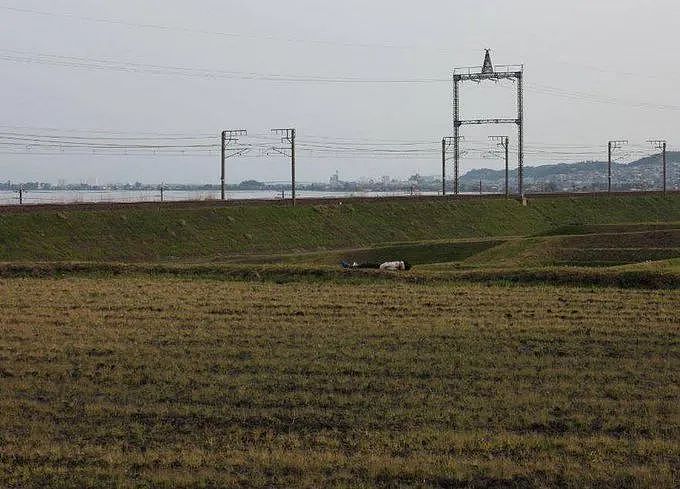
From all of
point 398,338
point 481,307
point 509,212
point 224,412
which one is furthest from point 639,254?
point 509,212

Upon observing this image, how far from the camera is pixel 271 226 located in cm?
5606

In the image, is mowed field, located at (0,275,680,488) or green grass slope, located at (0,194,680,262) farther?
green grass slope, located at (0,194,680,262)

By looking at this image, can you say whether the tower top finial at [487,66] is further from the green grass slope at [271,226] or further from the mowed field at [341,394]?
the mowed field at [341,394]

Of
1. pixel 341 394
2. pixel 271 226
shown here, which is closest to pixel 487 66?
pixel 271 226

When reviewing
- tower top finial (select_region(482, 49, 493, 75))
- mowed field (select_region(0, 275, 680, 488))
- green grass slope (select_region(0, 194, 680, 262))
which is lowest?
mowed field (select_region(0, 275, 680, 488))

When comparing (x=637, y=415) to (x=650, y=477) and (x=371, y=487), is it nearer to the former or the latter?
(x=650, y=477)

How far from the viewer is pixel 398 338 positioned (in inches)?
681

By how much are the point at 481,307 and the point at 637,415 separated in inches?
392

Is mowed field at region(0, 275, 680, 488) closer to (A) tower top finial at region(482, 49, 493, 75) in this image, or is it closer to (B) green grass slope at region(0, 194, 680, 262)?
(B) green grass slope at region(0, 194, 680, 262)

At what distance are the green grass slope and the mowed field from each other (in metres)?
24.2

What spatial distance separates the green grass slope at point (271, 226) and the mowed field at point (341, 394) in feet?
79.4

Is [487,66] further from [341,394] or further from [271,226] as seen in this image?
[341,394]

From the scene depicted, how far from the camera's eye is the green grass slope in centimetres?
4559

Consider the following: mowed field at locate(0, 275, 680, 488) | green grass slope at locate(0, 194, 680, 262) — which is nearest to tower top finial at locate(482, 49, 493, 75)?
green grass slope at locate(0, 194, 680, 262)
